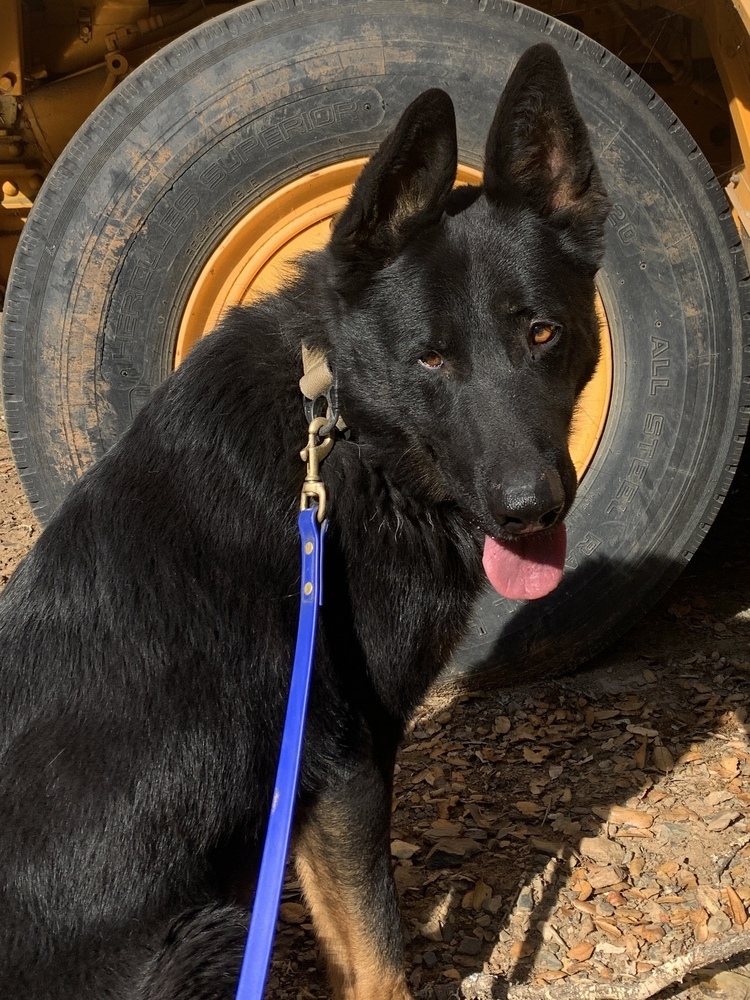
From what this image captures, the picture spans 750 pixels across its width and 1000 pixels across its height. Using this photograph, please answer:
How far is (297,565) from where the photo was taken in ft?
7.13

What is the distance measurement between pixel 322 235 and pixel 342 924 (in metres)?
2.32

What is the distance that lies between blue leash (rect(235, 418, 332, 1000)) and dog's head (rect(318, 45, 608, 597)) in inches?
10.9

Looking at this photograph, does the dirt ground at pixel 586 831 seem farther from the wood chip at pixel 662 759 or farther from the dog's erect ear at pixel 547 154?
the dog's erect ear at pixel 547 154

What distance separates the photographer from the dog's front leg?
2240 millimetres

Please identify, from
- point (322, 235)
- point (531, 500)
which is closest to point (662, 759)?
point (531, 500)

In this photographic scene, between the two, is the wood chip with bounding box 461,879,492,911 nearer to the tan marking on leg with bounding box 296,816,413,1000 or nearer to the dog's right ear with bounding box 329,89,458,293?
the tan marking on leg with bounding box 296,816,413,1000

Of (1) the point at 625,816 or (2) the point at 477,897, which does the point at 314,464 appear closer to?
(2) the point at 477,897

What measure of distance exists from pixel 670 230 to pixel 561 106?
A: 3.73 ft

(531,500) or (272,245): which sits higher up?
(272,245)

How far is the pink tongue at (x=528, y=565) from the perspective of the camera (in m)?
2.28

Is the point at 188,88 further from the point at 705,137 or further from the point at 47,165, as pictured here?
the point at 705,137

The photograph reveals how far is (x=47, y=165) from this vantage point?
4.19 metres

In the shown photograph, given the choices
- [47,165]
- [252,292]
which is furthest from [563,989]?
[47,165]

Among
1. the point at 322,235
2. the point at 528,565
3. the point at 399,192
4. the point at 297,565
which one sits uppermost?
the point at 322,235
